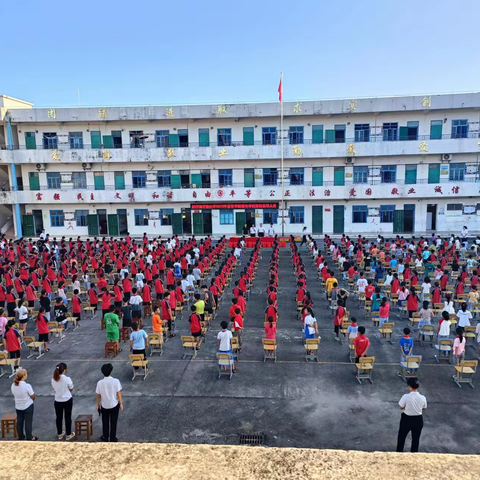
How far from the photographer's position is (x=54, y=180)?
34.0 metres

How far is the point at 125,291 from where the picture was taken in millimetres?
14953

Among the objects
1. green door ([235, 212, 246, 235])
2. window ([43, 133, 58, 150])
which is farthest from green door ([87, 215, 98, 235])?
green door ([235, 212, 246, 235])

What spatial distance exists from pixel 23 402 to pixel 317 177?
28962 millimetres

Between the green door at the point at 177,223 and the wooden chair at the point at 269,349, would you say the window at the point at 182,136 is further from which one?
the wooden chair at the point at 269,349

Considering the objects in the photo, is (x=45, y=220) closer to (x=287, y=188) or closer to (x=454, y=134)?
(x=287, y=188)

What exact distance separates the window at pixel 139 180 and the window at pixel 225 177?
21.6ft

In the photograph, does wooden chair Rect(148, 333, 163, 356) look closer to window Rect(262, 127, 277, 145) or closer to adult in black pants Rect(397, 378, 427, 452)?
adult in black pants Rect(397, 378, 427, 452)

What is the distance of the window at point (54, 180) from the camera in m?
33.9

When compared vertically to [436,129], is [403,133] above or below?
below

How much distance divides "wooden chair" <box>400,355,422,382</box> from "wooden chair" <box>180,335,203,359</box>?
17.7 feet

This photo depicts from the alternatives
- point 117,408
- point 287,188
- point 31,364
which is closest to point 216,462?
point 117,408

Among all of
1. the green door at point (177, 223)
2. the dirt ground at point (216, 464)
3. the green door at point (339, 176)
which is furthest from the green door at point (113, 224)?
the dirt ground at point (216, 464)

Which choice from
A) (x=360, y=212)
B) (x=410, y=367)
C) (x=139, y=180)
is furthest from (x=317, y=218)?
(x=410, y=367)

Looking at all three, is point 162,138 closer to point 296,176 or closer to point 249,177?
point 249,177
